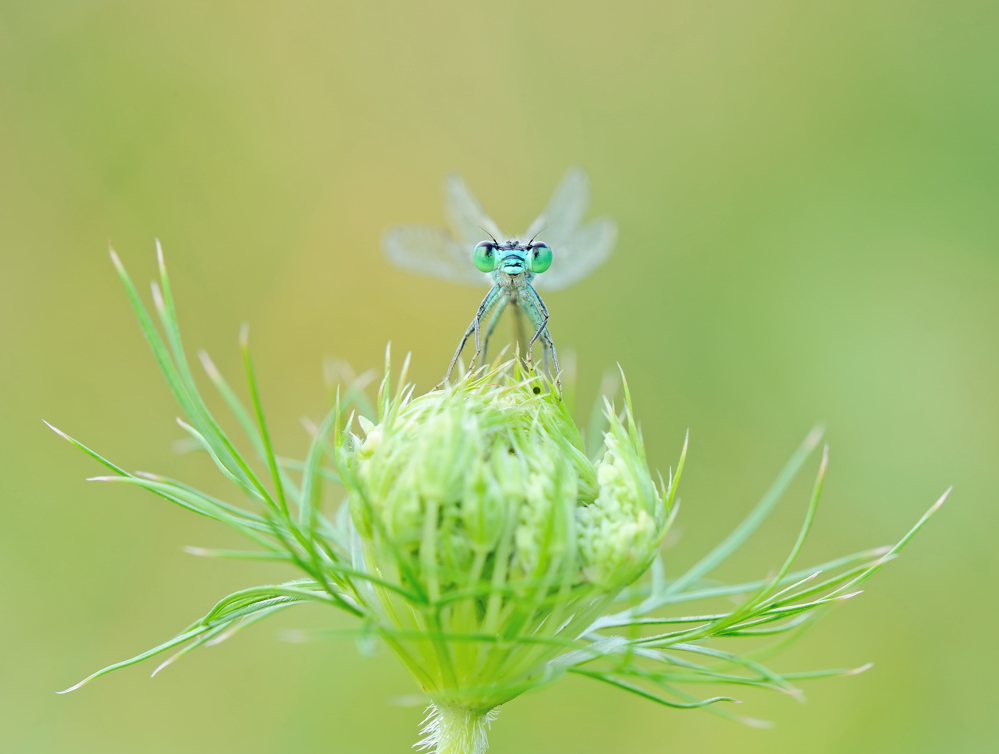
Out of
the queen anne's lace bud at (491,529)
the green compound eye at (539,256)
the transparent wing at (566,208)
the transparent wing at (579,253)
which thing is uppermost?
the transparent wing at (566,208)

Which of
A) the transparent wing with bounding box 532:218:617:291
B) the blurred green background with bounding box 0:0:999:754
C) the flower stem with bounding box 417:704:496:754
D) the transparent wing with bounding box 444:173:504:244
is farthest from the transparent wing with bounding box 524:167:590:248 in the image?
the flower stem with bounding box 417:704:496:754

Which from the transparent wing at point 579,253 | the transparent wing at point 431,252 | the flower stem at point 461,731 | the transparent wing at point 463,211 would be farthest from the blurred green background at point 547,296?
the flower stem at point 461,731

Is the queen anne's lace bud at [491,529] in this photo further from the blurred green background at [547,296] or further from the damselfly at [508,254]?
the blurred green background at [547,296]

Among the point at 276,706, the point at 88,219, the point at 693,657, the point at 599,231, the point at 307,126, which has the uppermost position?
the point at 307,126

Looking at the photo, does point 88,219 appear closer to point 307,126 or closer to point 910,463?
point 307,126

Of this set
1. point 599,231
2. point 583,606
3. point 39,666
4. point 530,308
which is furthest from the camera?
point 39,666

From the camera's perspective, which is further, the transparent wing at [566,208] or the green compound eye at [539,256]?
the transparent wing at [566,208]

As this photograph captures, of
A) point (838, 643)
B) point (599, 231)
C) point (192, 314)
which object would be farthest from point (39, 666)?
point (838, 643)

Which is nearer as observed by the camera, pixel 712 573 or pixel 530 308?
pixel 530 308
